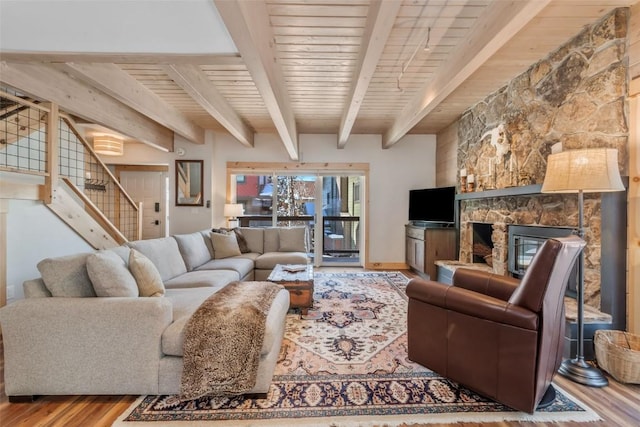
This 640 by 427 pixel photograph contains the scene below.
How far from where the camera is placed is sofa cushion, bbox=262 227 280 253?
15.8 ft

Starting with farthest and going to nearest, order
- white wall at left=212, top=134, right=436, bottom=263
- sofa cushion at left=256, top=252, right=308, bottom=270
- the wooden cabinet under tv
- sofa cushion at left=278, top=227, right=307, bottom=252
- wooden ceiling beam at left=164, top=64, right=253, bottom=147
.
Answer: white wall at left=212, top=134, right=436, bottom=263 < sofa cushion at left=278, top=227, right=307, bottom=252 < the wooden cabinet under tv < sofa cushion at left=256, top=252, right=308, bottom=270 < wooden ceiling beam at left=164, top=64, right=253, bottom=147

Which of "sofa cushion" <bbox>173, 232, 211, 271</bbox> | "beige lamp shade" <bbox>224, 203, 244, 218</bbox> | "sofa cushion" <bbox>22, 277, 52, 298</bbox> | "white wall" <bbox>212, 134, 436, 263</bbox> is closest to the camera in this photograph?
"sofa cushion" <bbox>22, 277, 52, 298</bbox>

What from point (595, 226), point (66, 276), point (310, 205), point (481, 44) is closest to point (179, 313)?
point (66, 276)

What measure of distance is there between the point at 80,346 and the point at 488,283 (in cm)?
273

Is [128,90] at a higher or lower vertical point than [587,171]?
higher

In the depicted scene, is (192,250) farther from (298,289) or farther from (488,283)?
(488,283)

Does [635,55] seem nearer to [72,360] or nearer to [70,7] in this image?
[70,7]

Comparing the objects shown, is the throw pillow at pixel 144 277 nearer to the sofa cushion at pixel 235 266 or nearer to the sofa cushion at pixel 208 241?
the sofa cushion at pixel 235 266

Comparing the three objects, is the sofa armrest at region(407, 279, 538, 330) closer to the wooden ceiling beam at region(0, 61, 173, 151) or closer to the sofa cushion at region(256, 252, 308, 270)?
the sofa cushion at region(256, 252, 308, 270)

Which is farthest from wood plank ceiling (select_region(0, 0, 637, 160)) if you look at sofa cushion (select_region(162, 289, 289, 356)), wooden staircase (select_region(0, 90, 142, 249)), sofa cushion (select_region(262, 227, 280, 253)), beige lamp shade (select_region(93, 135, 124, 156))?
sofa cushion (select_region(162, 289, 289, 356))

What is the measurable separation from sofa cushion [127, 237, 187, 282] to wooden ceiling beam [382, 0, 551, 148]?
3245 millimetres

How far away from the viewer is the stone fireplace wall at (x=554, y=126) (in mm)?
2221

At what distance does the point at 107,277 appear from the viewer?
6.10ft

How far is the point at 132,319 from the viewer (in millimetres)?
1715
